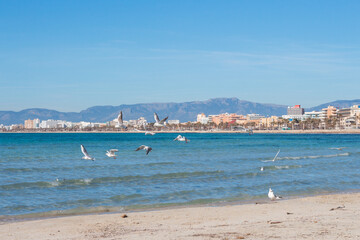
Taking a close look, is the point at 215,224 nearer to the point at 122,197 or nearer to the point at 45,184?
the point at 122,197

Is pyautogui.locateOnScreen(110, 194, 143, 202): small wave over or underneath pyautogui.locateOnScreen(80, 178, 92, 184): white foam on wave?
underneath

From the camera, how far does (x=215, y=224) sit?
1308 cm

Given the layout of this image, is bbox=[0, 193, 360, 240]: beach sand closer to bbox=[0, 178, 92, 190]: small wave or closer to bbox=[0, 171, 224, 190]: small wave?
bbox=[0, 178, 92, 190]: small wave

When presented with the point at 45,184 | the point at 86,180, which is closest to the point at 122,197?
the point at 45,184

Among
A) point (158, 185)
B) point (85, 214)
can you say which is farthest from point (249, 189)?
point (85, 214)

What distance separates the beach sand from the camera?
1125cm

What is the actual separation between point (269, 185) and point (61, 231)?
39.2 feet

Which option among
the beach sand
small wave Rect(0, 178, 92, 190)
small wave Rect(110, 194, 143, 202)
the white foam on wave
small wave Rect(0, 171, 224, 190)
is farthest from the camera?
the white foam on wave

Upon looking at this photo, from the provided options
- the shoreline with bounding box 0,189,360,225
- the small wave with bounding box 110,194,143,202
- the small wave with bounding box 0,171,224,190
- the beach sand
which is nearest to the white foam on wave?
the small wave with bounding box 0,171,224,190

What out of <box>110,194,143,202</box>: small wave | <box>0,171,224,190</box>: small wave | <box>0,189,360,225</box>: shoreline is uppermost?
<box>0,171,224,190</box>: small wave

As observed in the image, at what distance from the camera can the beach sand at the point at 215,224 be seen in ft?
36.9

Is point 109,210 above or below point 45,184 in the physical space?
below

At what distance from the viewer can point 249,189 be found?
2066 cm

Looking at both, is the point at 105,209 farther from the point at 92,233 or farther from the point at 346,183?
the point at 346,183
